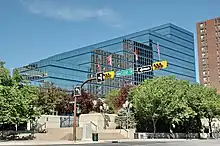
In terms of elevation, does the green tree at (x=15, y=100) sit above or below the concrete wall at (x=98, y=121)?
above

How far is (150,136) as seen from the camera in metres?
44.7

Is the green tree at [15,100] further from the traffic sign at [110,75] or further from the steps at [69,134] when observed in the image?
the traffic sign at [110,75]

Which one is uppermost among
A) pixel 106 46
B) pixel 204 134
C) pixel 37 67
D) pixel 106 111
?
pixel 106 46

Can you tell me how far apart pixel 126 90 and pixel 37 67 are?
67678mm

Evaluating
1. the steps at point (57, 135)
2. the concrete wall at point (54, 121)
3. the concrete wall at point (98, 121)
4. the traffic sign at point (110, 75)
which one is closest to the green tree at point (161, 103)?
the concrete wall at point (98, 121)

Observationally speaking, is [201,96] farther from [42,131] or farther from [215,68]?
[215,68]

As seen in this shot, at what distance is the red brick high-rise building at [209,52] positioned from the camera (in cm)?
13588

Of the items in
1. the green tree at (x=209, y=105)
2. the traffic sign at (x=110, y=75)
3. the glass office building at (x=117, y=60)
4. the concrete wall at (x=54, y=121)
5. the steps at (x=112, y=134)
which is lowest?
the steps at (x=112, y=134)

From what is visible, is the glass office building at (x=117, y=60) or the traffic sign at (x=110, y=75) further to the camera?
the glass office building at (x=117, y=60)

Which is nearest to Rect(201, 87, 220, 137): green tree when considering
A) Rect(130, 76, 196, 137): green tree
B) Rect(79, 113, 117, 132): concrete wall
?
Rect(130, 76, 196, 137): green tree

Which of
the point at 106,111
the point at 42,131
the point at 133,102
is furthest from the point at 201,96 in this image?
the point at 42,131

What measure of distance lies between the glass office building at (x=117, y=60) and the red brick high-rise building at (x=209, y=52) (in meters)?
11.8

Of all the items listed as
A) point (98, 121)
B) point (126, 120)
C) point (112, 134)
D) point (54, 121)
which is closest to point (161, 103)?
point (126, 120)

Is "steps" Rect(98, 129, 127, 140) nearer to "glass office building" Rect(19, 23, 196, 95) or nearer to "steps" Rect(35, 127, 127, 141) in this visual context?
"steps" Rect(35, 127, 127, 141)
